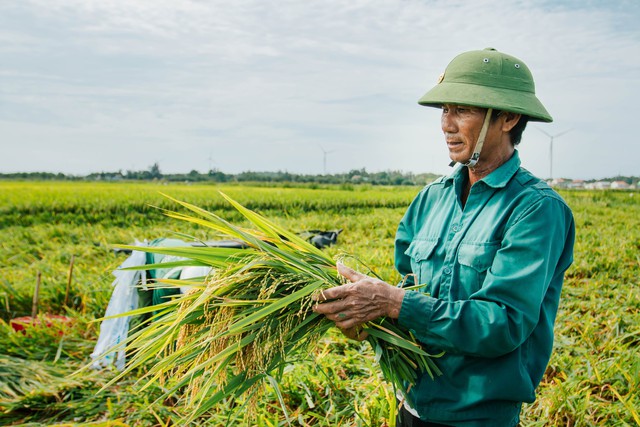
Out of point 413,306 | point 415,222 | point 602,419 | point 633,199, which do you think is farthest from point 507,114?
point 633,199

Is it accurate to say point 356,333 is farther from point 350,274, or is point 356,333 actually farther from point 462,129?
point 462,129

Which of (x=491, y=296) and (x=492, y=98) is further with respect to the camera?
(x=492, y=98)

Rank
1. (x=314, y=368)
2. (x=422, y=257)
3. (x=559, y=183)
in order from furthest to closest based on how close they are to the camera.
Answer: (x=559, y=183)
(x=314, y=368)
(x=422, y=257)

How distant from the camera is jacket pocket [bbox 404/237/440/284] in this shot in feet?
5.62

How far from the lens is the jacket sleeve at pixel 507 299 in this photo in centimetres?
140

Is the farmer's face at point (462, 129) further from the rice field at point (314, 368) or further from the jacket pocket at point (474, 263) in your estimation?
the rice field at point (314, 368)

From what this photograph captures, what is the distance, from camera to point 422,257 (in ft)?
5.72

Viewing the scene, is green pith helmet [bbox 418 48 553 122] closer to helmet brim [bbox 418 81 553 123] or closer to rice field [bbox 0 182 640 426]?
helmet brim [bbox 418 81 553 123]

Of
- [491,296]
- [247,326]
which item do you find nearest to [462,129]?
[491,296]

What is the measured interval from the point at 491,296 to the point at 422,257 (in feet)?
1.14

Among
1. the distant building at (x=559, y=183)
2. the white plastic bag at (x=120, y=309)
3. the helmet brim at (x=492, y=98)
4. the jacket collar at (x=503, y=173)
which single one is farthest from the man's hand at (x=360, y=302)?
the distant building at (x=559, y=183)

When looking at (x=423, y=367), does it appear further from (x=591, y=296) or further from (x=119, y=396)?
(x=591, y=296)

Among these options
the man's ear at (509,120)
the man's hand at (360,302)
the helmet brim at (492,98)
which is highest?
the helmet brim at (492,98)

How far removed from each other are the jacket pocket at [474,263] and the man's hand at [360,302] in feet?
0.66
